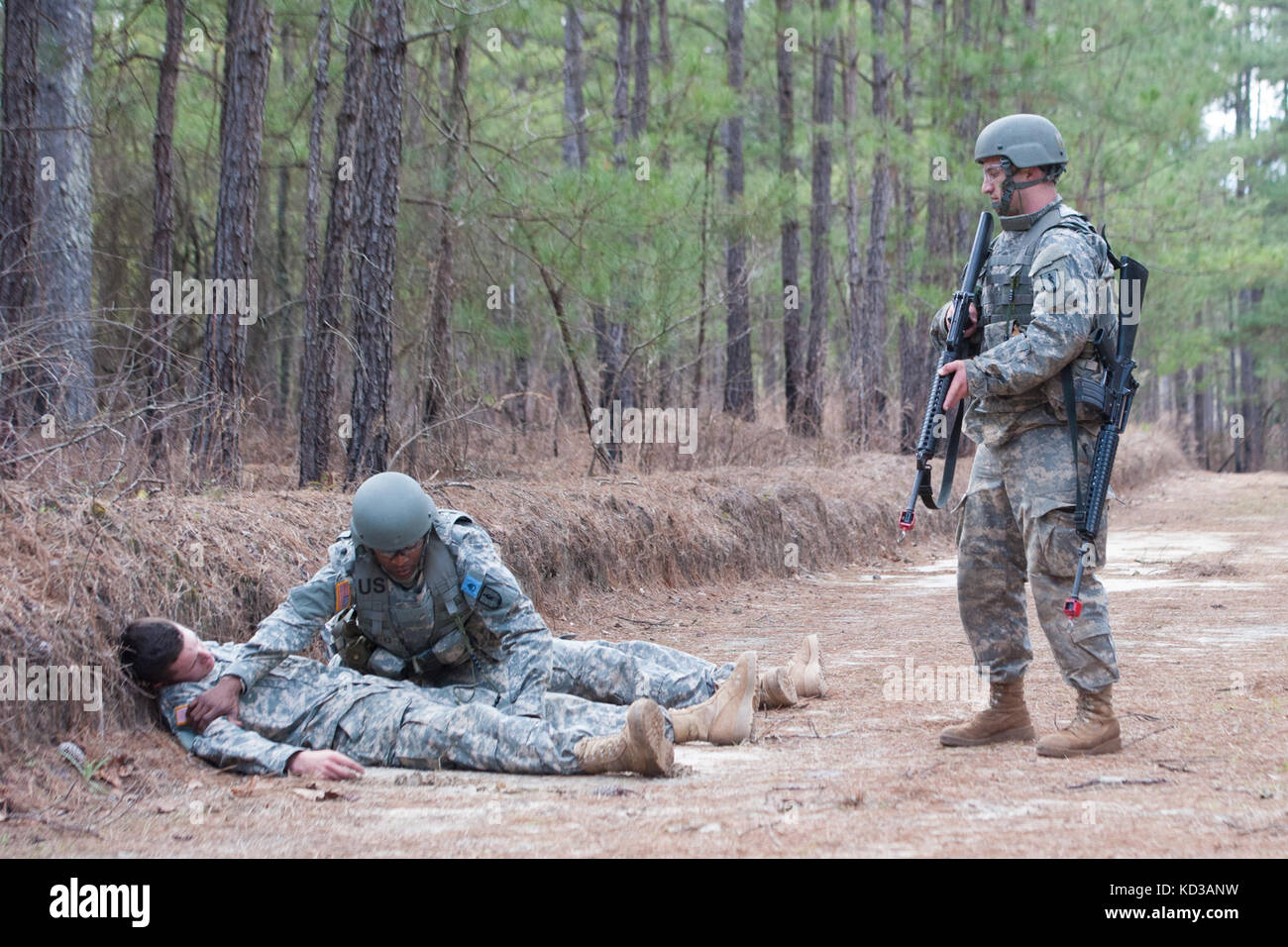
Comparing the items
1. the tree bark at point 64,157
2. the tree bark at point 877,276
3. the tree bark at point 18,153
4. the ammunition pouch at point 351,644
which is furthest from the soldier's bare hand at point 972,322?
the tree bark at point 877,276

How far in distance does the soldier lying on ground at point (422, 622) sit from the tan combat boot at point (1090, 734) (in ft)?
3.72

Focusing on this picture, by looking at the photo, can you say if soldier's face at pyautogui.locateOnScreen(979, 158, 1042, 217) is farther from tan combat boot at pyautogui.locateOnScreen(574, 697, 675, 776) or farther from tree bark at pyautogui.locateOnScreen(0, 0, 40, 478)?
tree bark at pyautogui.locateOnScreen(0, 0, 40, 478)

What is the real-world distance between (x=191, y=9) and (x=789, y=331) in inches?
356

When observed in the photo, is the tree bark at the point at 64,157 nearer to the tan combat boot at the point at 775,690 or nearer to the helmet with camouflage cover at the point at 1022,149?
the tan combat boot at the point at 775,690

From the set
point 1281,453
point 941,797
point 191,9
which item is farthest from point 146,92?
point 1281,453

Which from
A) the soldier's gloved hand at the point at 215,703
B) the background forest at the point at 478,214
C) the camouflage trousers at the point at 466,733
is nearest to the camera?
the camouflage trousers at the point at 466,733

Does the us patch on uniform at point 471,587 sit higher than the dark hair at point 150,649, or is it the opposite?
the us patch on uniform at point 471,587

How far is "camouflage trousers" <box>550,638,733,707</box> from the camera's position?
5.36 metres

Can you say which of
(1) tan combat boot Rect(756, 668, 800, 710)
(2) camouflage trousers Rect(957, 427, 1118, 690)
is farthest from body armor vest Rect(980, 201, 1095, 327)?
(1) tan combat boot Rect(756, 668, 800, 710)

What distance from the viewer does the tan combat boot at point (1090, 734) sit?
175 inches

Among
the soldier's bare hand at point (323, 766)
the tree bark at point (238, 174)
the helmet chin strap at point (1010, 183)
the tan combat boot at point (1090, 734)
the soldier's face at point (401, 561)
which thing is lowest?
the soldier's bare hand at point (323, 766)

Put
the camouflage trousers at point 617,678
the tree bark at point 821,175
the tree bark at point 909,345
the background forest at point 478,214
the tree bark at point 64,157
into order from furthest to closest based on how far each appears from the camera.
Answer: the tree bark at point 909,345, the tree bark at point 821,175, the tree bark at point 64,157, the background forest at point 478,214, the camouflage trousers at point 617,678

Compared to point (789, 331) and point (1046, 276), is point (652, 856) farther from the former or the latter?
point (789, 331)

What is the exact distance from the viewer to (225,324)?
8406 millimetres
